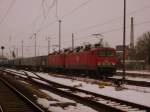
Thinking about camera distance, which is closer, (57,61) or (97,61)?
(97,61)

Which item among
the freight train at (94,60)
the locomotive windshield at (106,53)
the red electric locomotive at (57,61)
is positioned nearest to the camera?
the freight train at (94,60)

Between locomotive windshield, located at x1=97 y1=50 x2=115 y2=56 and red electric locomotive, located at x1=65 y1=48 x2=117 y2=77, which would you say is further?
locomotive windshield, located at x1=97 y1=50 x2=115 y2=56

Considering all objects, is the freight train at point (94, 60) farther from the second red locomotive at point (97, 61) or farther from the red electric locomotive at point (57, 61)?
the red electric locomotive at point (57, 61)

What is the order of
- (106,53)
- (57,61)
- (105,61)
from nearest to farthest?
(105,61) < (106,53) < (57,61)

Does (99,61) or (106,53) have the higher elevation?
(106,53)

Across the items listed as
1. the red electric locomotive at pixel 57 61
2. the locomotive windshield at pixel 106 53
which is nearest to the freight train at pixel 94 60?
the locomotive windshield at pixel 106 53

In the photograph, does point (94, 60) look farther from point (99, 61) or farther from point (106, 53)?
point (106, 53)

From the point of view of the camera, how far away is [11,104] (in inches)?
613

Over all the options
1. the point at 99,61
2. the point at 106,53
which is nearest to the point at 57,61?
the point at 106,53

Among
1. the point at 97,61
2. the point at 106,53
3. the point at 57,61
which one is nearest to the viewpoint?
the point at 97,61

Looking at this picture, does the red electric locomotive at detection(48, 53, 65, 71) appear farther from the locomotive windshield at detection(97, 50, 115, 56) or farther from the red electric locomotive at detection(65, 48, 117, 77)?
the locomotive windshield at detection(97, 50, 115, 56)

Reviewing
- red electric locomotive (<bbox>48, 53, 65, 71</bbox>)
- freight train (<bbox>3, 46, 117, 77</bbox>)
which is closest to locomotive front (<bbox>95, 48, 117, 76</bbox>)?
freight train (<bbox>3, 46, 117, 77</bbox>)

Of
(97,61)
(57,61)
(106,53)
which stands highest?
(106,53)

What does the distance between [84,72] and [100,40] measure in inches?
148
